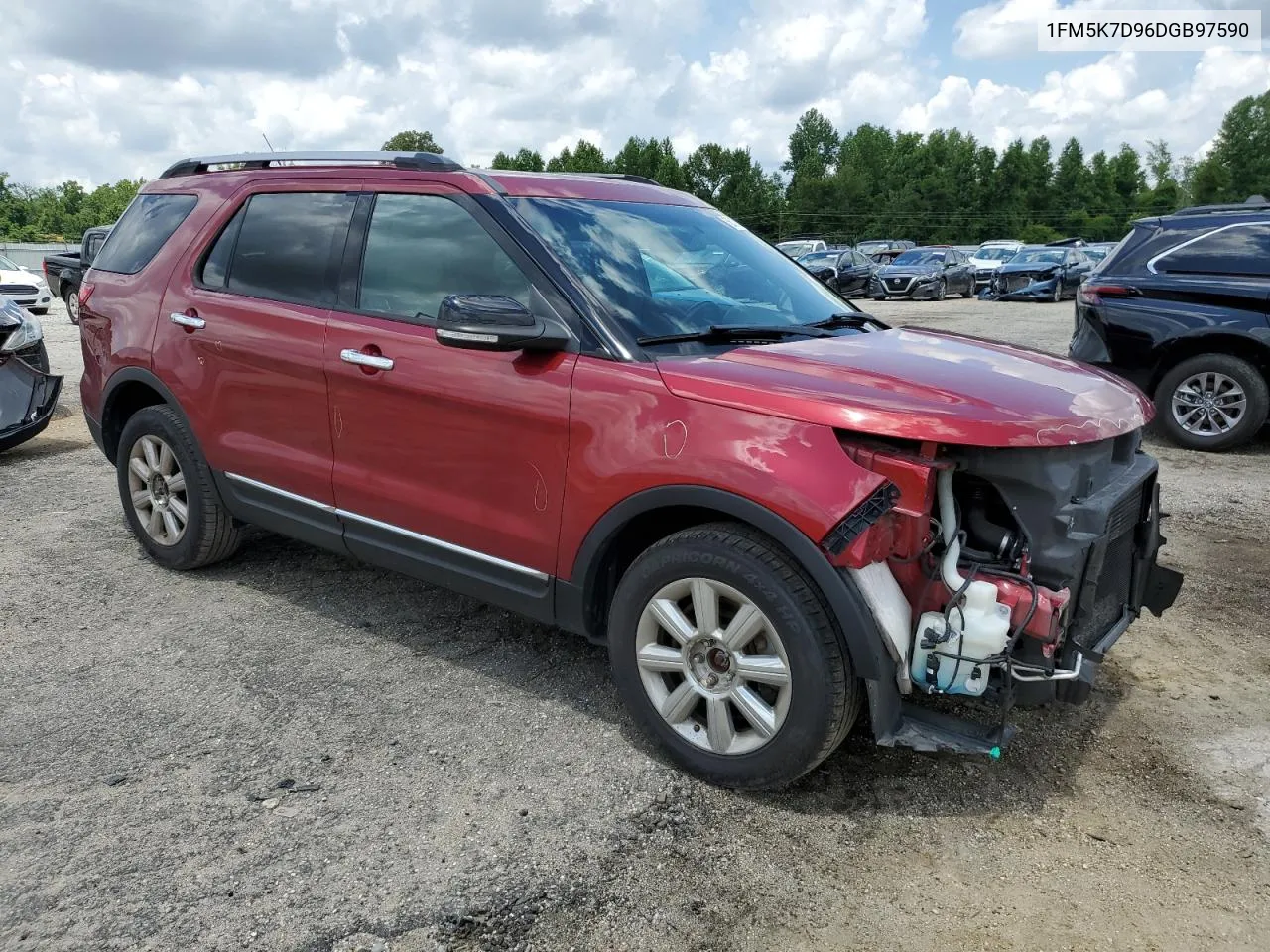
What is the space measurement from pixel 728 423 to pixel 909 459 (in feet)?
1.69

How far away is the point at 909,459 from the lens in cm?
278

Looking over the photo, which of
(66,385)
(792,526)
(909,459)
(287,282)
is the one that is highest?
(287,282)

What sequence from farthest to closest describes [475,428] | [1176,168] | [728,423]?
[1176,168] < [475,428] < [728,423]

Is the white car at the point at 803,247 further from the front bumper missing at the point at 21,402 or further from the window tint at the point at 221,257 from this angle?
the window tint at the point at 221,257

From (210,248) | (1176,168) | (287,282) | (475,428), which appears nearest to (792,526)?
(475,428)

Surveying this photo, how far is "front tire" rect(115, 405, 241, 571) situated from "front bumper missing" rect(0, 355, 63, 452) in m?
2.88

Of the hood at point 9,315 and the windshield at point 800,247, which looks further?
the windshield at point 800,247

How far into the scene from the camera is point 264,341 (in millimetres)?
4223

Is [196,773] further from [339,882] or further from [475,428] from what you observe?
[475,428]

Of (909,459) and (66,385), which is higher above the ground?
(909,459)

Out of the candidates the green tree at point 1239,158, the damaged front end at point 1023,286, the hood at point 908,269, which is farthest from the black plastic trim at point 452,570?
the green tree at point 1239,158

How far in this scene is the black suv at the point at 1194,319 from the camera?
24.9 feet

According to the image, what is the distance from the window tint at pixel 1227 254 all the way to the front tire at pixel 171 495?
6928 millimetres

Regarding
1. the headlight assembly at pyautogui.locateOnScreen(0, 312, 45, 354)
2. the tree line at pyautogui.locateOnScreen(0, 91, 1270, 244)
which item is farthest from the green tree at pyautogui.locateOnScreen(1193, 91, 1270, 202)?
the headlight assembly at pyautogui.locateOnScreen(0, 312, 45, 354)
